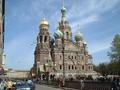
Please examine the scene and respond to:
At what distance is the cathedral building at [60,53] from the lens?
414 feet

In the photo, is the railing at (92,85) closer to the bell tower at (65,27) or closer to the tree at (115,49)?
the tree at (115,49)

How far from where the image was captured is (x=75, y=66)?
131125 mm

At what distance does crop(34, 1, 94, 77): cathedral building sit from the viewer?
12631 centimetres

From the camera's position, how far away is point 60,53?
128750 mm

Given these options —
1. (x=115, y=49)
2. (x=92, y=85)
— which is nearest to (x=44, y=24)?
(x=115, y=49)

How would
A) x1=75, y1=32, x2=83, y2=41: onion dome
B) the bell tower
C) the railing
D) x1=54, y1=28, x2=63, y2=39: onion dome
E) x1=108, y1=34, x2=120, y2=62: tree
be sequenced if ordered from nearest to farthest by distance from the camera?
1. the railing
2. x1=108, y1=34, x2=120, y2=62: tree
3. x1=54, y1=28, x2=63, y2=39: onion dome
4. the bell tower
5. x1=75, y1=32, x2=83, y2=41: onion dome

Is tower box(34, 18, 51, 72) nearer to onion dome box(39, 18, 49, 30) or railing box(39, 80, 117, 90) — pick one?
onion dome box(39, 18, 49, 30)

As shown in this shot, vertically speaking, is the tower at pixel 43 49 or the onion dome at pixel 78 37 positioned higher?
the onion dome at pixel 78 37

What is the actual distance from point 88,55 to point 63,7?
69.0 feet

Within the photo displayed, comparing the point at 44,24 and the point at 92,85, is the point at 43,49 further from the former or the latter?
the point at 92,85

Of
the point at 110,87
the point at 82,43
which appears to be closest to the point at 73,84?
the point at 110,87

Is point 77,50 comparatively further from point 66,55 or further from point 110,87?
point 110,87

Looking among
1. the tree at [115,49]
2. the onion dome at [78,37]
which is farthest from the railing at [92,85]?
the onion dome at [78,37]

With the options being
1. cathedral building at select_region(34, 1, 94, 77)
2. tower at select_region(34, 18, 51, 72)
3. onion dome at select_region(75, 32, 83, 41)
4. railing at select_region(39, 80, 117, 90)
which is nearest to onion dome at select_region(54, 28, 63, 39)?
cathedral building at select_region(34, 1, 94, 77)
